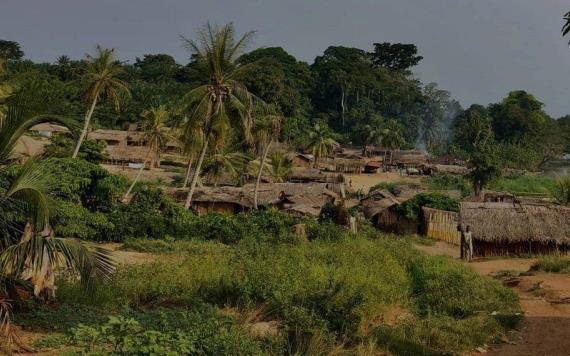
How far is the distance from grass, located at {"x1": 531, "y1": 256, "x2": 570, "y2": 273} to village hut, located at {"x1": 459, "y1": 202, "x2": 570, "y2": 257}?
2.42 meters

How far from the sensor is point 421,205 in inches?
955

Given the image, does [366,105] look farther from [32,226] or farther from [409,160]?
[32,226]

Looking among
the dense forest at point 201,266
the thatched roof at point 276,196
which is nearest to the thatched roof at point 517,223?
the dense forest at point 201,266

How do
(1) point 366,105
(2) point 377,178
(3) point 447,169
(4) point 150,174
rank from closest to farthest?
1. (4) point 150,174
2. (2) point 377,178
3. (3) point 447,169
4. (1) point 366,105

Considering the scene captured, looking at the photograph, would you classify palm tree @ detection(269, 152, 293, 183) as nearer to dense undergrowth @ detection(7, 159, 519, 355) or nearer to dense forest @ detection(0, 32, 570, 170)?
dense forest @ detection(0, 32, 570, 170)

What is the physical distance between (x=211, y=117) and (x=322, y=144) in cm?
3102

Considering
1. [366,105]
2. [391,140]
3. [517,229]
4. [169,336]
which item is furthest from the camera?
[366,105]

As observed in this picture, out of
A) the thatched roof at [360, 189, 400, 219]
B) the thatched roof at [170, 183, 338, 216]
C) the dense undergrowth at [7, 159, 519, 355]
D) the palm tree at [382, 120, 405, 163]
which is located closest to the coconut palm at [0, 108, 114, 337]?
the dense undergrowth at [7, 159, 519, 355]

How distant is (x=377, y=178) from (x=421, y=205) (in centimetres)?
2488

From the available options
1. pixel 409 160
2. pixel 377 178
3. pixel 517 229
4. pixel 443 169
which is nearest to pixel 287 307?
pixel 517 229

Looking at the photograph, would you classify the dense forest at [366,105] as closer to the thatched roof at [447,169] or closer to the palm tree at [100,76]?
the thatched roof at [447,169]

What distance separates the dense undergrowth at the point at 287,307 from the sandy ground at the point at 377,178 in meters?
31.5

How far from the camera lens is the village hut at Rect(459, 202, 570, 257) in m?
17.9

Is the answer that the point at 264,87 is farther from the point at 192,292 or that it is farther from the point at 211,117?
the point at 192,292
